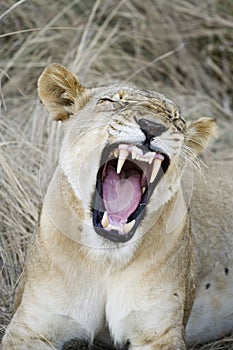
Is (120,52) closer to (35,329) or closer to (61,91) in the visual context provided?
(61,91)

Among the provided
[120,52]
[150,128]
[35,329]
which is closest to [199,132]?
[150,128]

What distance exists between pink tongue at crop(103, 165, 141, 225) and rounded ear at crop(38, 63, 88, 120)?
A: 312 millimetres

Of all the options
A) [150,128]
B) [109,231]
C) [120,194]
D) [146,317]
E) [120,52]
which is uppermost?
[120,52]

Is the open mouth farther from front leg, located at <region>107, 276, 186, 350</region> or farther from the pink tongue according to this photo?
front leg, located at <region>107, 276, 186, 350</region>

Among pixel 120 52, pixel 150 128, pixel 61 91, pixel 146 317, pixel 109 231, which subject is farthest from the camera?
pixel 120 52

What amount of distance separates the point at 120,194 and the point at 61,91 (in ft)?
1.47

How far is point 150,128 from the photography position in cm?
280

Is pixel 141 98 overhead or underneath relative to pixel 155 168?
overhead

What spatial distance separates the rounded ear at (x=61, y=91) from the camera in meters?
3.16

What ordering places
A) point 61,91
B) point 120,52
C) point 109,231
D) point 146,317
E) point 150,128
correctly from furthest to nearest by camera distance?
point 120,52
point 61,91
point 146,317
point 109,231
point 150,128

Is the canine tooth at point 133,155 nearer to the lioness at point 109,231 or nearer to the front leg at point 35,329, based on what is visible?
the lioness at point 109,231

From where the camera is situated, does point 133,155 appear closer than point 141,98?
Yes

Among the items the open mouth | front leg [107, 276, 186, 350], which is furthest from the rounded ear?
front leg [107, 276, 186, 350]

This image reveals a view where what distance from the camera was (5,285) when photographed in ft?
12.7
